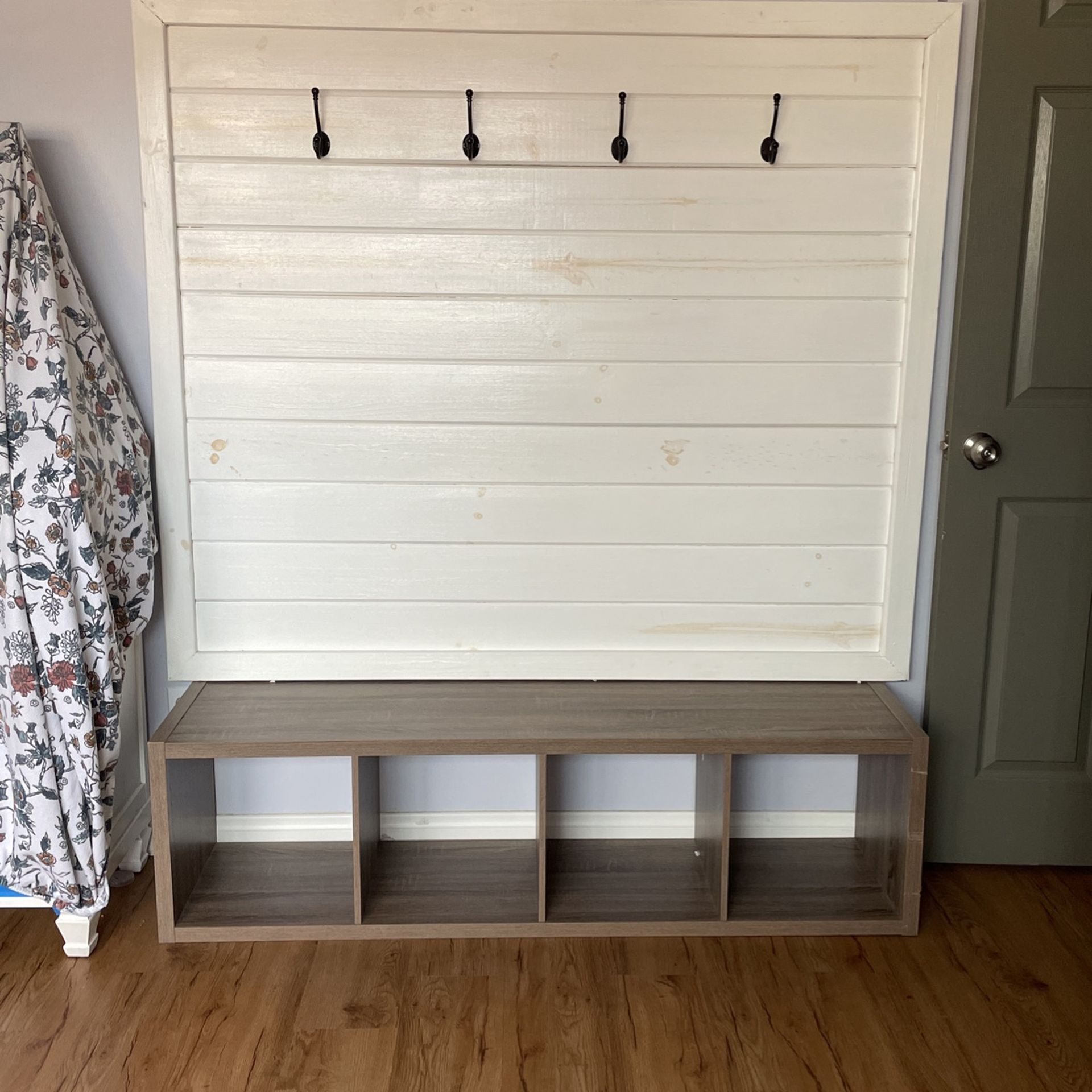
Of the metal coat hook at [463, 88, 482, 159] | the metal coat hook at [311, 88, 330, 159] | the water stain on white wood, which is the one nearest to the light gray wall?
the metal coat hook at [311, 88, 330, 159]

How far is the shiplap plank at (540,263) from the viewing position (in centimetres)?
218

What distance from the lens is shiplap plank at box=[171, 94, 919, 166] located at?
2.12m

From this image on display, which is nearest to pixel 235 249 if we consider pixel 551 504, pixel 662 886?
pixel 551 504

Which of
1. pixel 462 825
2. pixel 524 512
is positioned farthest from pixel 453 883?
pixel 524 512

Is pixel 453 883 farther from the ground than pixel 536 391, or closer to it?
closer to it

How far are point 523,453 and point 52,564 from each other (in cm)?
93

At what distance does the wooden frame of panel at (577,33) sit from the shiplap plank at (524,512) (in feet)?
0.33

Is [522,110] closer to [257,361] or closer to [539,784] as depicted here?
[257,361]

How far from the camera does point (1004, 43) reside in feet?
6.93

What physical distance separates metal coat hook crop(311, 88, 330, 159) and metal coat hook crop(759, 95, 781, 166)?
2.83ft

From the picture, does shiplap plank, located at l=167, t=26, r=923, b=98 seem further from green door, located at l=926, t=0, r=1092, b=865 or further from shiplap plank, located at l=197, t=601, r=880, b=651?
shiplap plank, located at l=197, t=601, r=880, b=651

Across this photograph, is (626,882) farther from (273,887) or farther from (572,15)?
(572,15)

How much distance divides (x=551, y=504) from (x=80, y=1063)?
4.39 ft

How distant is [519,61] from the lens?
2.11m
